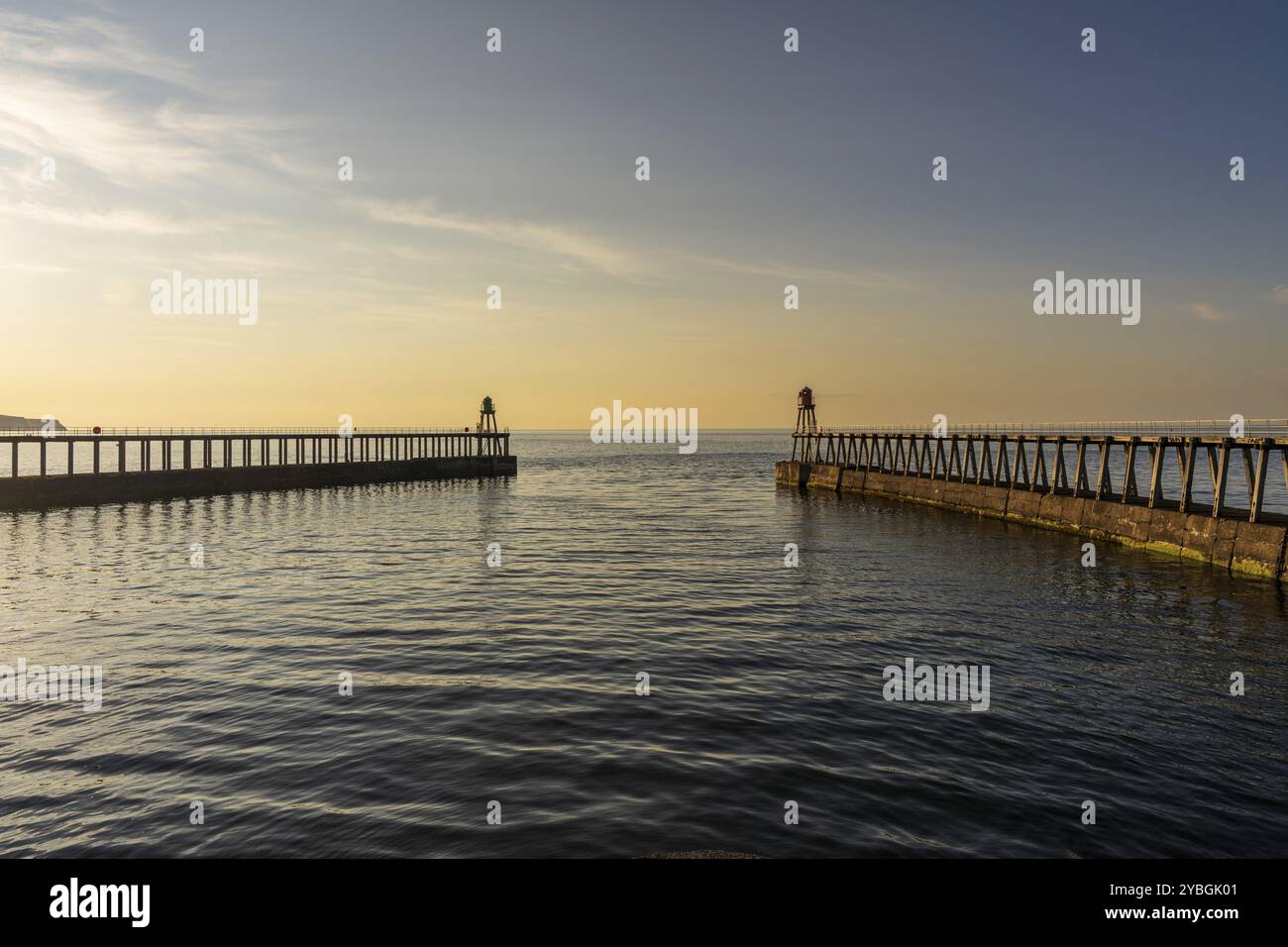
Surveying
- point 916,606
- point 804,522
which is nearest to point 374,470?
point 804,522

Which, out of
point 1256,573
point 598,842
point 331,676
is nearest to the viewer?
point 598,842

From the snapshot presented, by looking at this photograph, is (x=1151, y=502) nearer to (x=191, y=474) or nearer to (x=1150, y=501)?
(x=1150, y=501)

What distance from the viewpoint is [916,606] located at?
20656mm

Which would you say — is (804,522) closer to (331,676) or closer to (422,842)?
(331,676)

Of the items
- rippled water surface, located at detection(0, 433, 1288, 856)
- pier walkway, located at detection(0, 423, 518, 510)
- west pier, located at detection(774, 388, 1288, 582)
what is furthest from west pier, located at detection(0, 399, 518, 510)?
west pier, located at detection(774, 388, 1288, 582)

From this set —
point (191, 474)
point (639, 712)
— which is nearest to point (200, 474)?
point (191, 474)

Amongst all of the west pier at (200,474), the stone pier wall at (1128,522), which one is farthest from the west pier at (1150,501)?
the west pier at (200,474)

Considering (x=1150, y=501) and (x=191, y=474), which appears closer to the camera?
(x=1150, y=501)

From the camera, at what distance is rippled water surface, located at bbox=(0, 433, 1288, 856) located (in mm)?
8250

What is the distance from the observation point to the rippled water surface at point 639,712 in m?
8.25

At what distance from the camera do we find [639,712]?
1212 centimetres

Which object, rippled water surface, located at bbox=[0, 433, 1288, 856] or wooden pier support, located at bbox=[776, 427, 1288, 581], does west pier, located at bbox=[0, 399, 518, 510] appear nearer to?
rippled water surface, located at bbox=[0, 433, 1288, 856]
